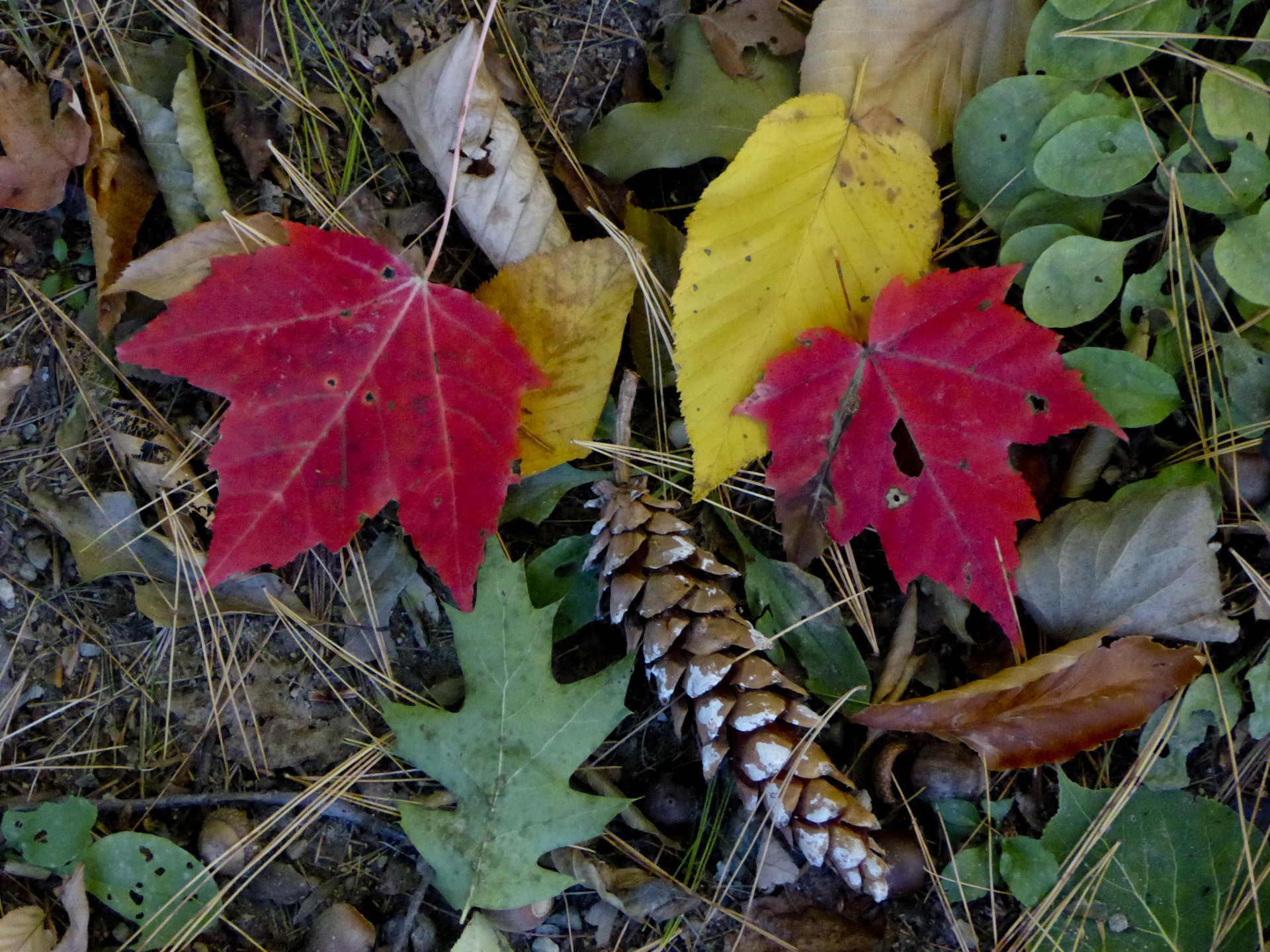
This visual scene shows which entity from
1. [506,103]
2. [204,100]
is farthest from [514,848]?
[204,100]

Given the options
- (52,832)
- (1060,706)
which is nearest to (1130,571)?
(1060,706)

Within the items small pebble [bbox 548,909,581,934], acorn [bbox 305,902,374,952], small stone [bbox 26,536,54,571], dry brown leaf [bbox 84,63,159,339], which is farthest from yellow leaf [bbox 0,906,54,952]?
dry brown leaf [bbox 84,63,159,339]

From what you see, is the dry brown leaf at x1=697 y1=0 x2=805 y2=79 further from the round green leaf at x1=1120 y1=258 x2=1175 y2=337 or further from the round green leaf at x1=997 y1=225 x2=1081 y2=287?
the round green leaf at x1=1120 y1=258 x2=1175 y2=337

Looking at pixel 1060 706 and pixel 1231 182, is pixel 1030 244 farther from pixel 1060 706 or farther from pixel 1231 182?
pixel 1060 706

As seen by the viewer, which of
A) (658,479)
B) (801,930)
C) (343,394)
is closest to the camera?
(343,394)

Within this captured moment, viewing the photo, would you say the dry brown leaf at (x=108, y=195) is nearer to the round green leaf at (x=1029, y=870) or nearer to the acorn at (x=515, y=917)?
the acorn at (x=515, y=917)
